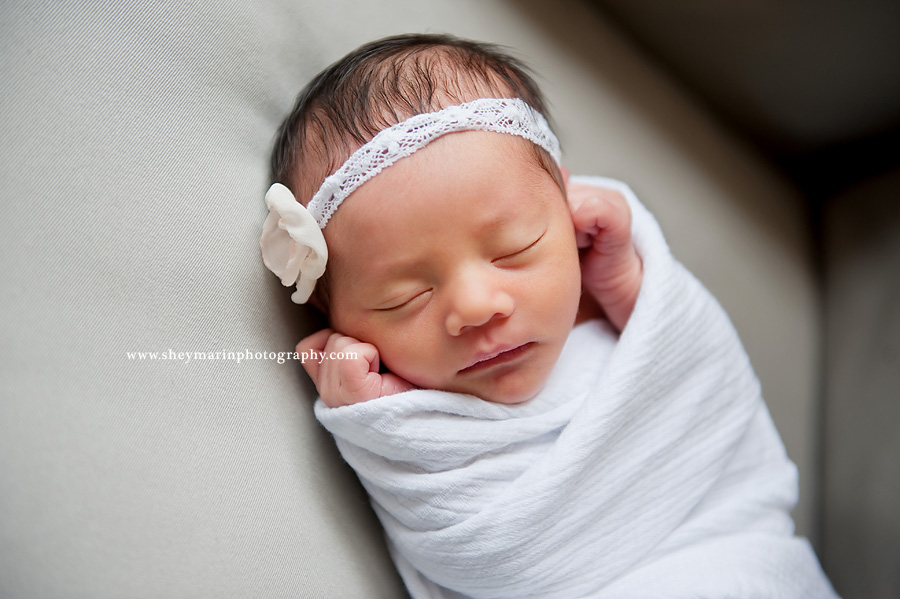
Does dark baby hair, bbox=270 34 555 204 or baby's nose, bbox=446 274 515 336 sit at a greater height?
dark baby hair, bbox=270 34 555 204

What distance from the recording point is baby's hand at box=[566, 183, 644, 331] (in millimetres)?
1084

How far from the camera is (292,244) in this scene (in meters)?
0.92

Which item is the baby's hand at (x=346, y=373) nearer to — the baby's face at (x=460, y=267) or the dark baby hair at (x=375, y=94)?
the baby's face at (x=460, y=267)

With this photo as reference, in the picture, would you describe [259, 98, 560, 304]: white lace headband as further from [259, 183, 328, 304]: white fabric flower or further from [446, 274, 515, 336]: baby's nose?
[446, 274, 515, 336]: baby's nose

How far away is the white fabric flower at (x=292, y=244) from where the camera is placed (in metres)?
0.88

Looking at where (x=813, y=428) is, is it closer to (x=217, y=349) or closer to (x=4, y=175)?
(x=217, y=349)

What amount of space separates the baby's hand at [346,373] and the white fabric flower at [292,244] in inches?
3.1

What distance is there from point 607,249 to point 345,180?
0.50 metres

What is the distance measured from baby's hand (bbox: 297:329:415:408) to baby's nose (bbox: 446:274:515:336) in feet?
0.45

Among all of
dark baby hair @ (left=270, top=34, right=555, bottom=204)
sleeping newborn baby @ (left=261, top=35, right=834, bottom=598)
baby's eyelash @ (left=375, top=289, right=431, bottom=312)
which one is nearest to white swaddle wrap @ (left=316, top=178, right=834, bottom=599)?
sleeping newborn baby @ (left=261, top=35, right=834, bottom=598)

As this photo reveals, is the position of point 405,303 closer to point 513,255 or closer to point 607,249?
point 513,255

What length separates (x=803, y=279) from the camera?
1.58m

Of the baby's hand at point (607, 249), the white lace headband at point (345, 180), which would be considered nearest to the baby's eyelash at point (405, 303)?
the white lace headband at point (345, 180)

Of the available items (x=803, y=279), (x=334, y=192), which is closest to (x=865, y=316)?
(x=803, y=279)
